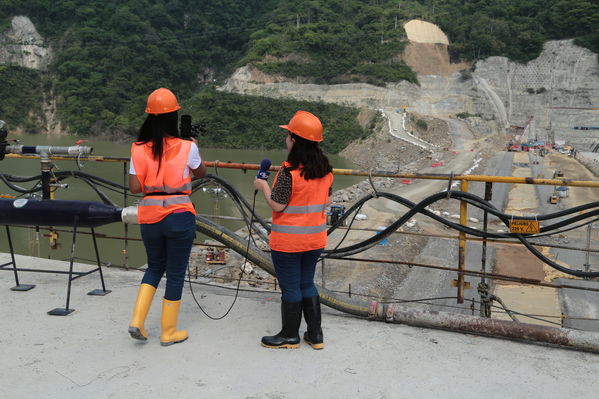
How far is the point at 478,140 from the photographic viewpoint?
1897 inches

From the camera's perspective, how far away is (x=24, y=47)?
78.0 m

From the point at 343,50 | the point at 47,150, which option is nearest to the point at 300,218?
the point at 47,150

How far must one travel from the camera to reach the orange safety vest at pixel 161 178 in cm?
277

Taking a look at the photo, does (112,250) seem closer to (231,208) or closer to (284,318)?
(231,208)

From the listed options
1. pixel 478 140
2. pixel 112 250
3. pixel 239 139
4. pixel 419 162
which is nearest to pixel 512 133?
pixel 478 140

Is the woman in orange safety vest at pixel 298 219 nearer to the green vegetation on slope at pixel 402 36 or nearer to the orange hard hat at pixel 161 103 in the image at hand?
the orange hard hat at pixel 161 103

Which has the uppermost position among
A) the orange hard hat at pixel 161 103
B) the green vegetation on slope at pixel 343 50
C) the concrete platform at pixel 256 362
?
the green vegetation on slope at pixel 343 50

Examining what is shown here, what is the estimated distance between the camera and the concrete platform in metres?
2.47

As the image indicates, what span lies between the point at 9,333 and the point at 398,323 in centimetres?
241

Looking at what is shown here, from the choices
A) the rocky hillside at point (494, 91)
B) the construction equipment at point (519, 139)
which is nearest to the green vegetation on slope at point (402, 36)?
the rocky hillside at point (494, 91)

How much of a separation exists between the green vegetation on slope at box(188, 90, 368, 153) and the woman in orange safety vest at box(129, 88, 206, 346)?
5237 centimetres

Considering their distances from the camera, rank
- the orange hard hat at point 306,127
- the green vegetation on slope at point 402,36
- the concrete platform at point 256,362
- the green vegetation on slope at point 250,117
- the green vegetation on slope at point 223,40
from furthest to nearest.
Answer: the green vegetation on slope at point 223,40
the green vegetation on slope at point 402,36
the green vegetation on slope at point 250,117
the orange hard hat at point 306,127
the concrete platform at point 256,362

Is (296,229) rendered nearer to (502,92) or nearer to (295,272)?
(295,272)

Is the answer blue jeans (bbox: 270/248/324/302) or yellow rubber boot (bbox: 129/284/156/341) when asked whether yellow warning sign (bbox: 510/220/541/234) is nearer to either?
blue jeans (bbox: 270/248/324/302)
